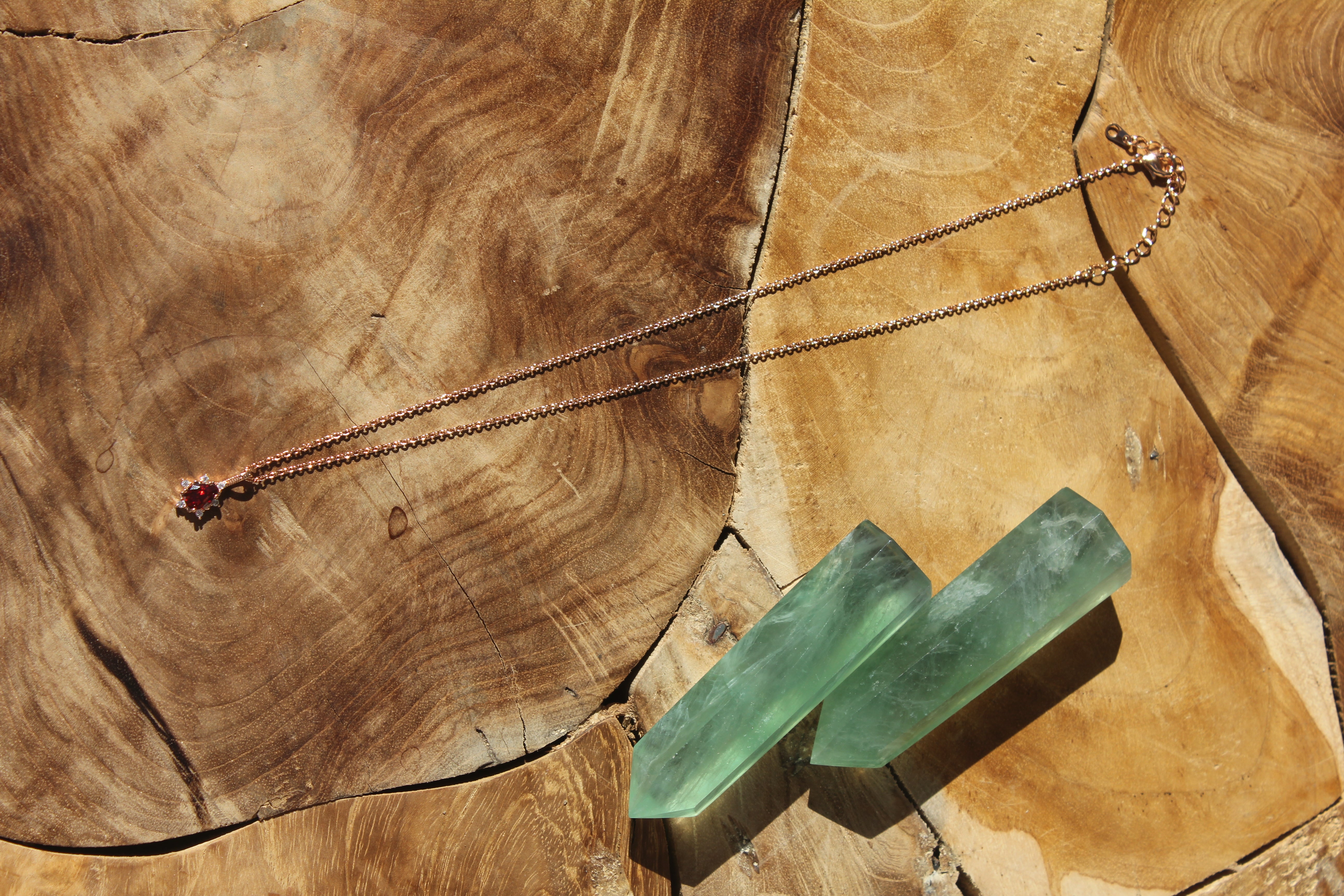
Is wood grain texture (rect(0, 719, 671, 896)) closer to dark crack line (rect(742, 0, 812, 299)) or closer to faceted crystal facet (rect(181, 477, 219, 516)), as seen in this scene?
faceted crystal facet (rect(181, 477, 219, 516))

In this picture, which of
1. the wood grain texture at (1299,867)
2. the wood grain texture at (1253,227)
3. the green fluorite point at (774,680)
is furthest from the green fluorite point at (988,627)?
the wood grain texture at (1299,867)

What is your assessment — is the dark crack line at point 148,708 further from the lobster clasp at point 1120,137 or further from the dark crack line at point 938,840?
the lobster clasp at point 1120,137

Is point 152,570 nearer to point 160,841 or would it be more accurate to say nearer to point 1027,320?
point 160,841

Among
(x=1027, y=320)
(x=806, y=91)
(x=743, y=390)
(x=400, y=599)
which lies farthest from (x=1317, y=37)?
(x=400, y=599)

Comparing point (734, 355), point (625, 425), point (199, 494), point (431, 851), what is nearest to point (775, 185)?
point (734, 355)

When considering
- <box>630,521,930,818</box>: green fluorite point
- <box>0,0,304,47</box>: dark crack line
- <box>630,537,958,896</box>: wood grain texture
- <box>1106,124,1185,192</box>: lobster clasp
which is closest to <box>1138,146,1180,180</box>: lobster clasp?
<box>1106,124,1185,192</box>: lobster clasp
